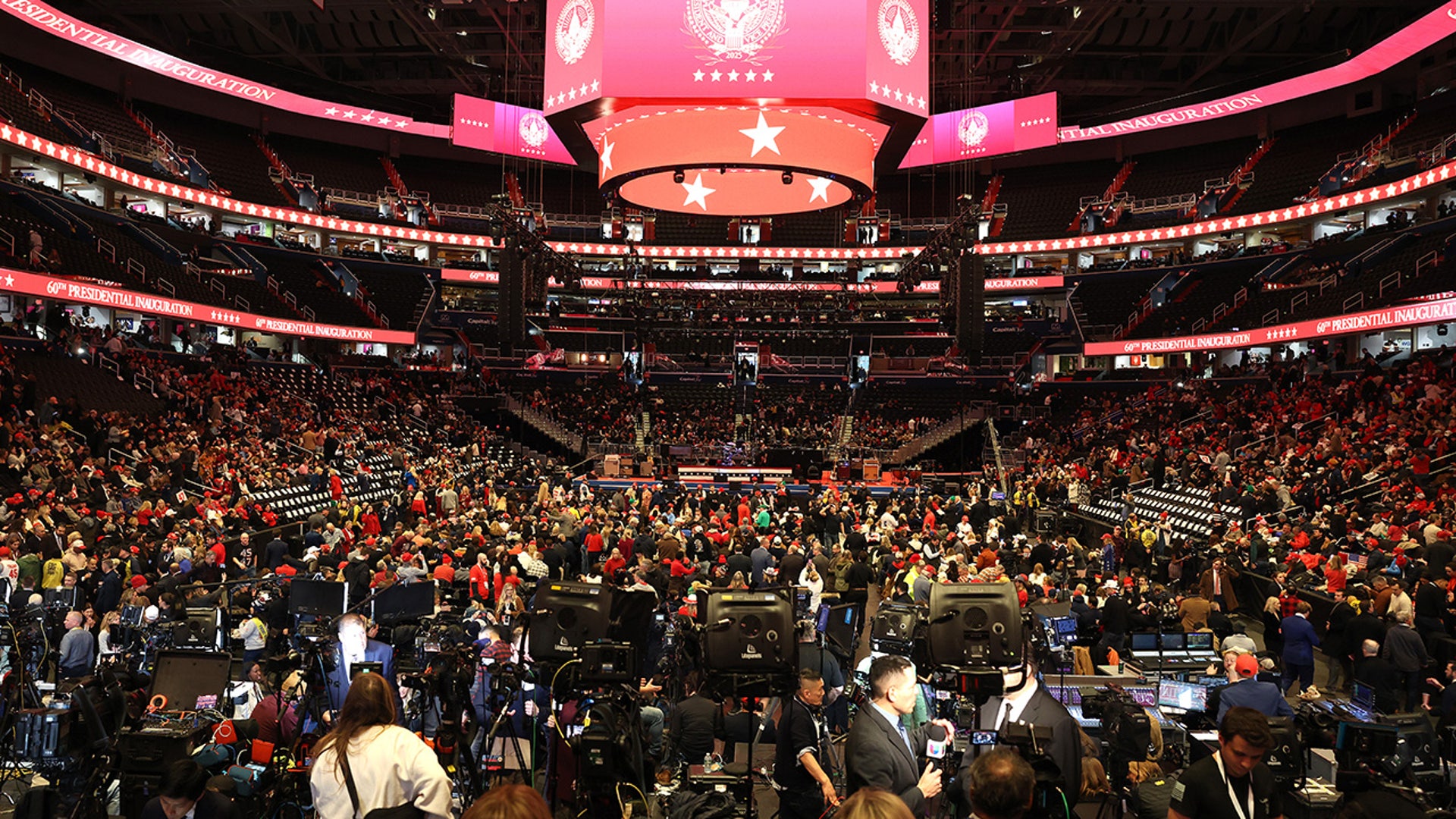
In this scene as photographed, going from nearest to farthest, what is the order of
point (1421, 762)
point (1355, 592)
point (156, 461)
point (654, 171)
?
point (1421, 762) < point (1355, 592) < point (654, 171) < point (156, 461)

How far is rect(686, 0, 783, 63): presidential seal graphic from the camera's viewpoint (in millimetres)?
11578

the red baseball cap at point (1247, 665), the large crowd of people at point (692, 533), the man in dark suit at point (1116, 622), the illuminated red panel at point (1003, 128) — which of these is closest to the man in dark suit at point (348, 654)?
the large crowd of people at point (692, 533)

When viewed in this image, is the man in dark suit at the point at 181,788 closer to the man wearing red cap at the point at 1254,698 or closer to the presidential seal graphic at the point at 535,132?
the man wearing red cap at the point at 1254,698

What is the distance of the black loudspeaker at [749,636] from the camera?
529 centimetres

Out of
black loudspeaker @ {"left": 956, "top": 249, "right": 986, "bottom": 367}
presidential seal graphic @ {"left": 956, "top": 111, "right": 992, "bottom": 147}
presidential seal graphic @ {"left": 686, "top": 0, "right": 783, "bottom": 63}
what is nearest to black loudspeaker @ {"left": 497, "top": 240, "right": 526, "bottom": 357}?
black loudspeaker @ {"left": 956, "top": 249, "right": 986, "bottom": 367}

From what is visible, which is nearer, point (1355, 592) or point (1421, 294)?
→ point (1355, 592)

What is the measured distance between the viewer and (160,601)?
422 inches

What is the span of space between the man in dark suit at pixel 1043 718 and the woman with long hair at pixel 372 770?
2.73m

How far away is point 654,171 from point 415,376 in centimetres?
2725

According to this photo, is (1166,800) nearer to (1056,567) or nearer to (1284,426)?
(1056,567)

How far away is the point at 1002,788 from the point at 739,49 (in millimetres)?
9693

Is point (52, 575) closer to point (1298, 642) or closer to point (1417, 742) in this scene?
point (1417, 742)

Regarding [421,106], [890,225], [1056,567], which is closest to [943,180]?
[890,225]

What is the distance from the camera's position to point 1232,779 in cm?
415
